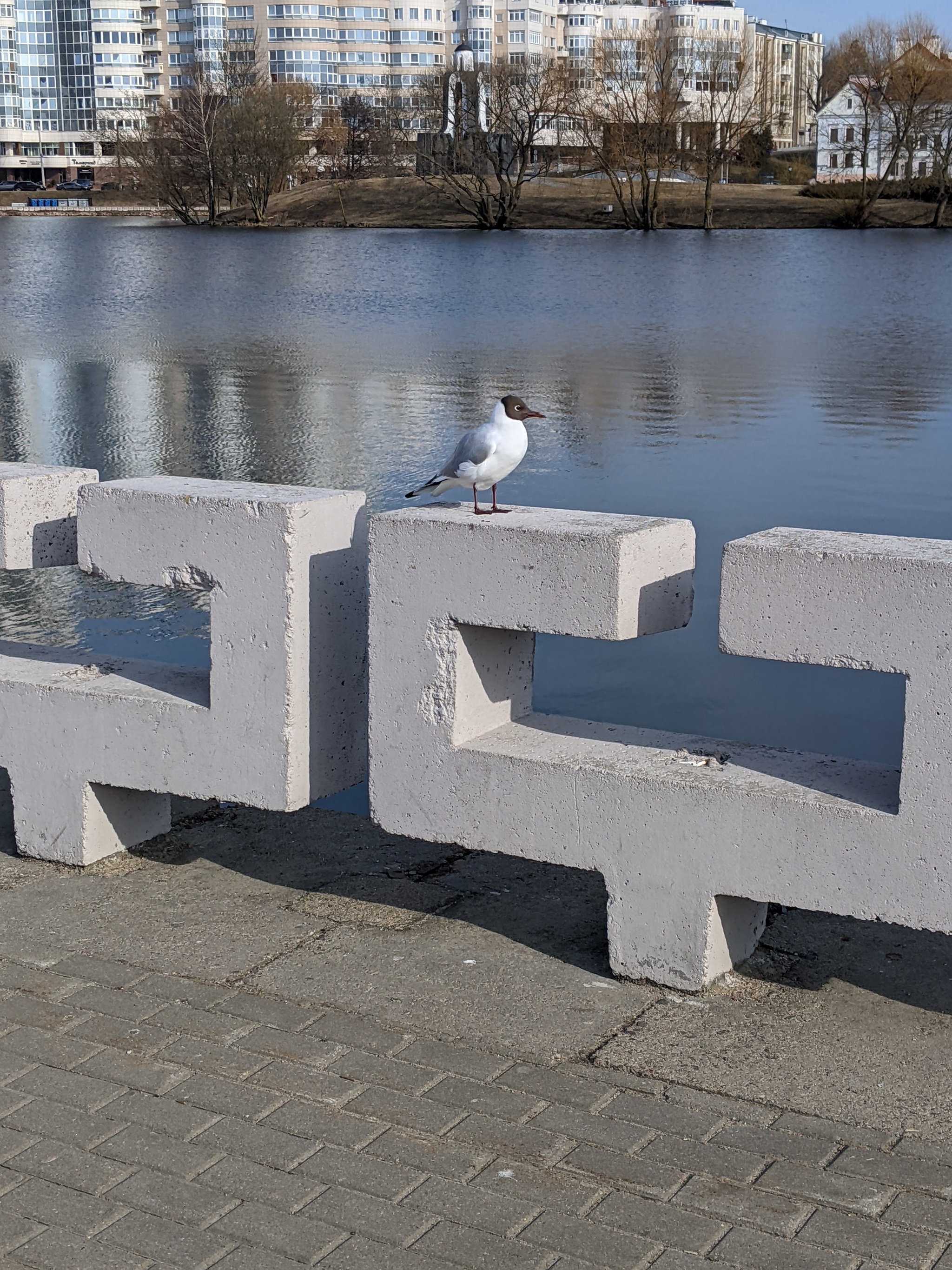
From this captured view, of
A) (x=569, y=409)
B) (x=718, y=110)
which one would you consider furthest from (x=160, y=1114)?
(x=718, y=110)

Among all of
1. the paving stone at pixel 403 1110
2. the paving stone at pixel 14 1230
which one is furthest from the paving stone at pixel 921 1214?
the paving stone at pixel 14 1230

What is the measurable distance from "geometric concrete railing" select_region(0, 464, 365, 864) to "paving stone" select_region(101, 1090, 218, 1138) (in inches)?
50.3

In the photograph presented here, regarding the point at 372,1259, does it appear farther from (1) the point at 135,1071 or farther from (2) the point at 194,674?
(2) the point at 194,674

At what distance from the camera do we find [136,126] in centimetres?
13950

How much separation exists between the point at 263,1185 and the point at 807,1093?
128cm

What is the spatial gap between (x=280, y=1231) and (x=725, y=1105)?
1.09 meters

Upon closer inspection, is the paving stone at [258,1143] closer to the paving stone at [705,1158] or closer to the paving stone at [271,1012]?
the paving stone at [271,1012]

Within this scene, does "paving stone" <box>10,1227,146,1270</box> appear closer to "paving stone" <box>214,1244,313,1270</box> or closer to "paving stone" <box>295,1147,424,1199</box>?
"paving stone" <box>214,1244,313,1270</box>

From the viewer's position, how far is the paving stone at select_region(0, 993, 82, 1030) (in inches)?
162

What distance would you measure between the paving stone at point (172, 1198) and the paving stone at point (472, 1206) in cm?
39

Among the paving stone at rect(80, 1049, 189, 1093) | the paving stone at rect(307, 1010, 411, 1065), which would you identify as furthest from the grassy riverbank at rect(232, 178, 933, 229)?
the paving stone at rect(80, 1049, 189, 1093)

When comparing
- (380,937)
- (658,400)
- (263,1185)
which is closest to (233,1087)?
(263,1185)

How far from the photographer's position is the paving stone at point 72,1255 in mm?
3111

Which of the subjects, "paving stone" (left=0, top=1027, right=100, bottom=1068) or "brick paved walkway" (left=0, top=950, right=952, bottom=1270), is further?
"paving stone" (left=0, top=1027, right=100, bottom=1068)
